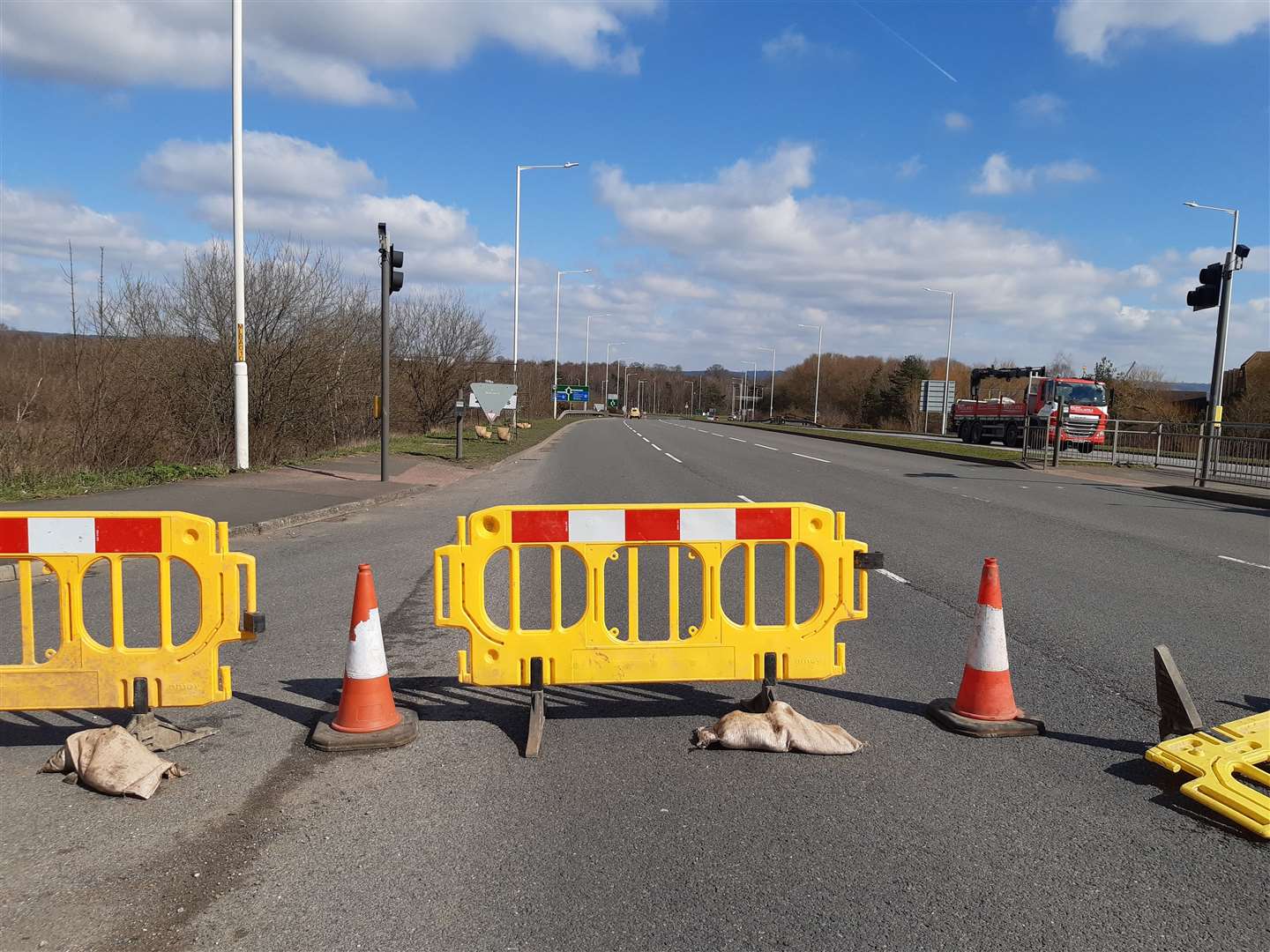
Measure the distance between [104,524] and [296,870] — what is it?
2.30 m

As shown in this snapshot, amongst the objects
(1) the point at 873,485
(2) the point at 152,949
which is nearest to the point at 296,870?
(2) the point at 152,949

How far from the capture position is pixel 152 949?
9.52 ft

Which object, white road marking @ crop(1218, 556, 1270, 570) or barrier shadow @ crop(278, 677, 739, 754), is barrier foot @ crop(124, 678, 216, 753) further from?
white road marking @ crop(1218, 556, 1270, 570)

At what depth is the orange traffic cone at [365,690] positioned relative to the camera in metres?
4.68

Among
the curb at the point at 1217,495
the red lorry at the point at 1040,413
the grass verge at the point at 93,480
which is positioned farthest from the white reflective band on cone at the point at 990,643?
the red lorry at the point at 1040,413

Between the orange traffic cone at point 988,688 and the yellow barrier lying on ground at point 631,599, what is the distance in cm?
63

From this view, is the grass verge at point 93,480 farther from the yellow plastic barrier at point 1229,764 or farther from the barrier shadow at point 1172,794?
the yellow plastic barrier at point 1229,764

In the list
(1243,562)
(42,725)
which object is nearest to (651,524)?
(42,725)

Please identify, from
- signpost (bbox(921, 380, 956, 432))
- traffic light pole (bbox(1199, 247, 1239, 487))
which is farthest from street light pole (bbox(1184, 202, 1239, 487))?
signpost (bbox(921, 380, 956, 432))

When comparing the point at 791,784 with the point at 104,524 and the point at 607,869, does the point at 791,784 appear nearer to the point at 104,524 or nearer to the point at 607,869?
the point at 607,869

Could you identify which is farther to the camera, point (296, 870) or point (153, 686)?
point (153, 686)

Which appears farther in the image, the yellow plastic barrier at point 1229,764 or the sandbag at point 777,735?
the sandbag at point 777,735

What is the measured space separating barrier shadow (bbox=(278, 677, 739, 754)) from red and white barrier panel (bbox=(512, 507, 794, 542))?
985 millimetres

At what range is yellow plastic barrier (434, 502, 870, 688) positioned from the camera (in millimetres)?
5000
